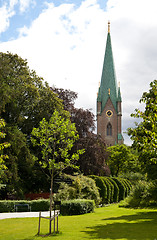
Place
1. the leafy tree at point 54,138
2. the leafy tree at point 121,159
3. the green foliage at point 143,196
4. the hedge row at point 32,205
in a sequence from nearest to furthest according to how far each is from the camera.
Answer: the leafy tree at point 54,138
the green foliage at point 143,196
the hedge row at point 32,205
the leafy tree at point 121,159

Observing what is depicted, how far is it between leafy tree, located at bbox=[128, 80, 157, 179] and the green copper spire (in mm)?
69478

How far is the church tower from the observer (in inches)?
3322

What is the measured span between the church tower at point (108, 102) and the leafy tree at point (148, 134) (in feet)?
221

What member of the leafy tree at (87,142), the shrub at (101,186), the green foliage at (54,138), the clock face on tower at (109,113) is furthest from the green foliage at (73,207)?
the clock face on tower at (109,113)

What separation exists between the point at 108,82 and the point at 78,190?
65.4 meters

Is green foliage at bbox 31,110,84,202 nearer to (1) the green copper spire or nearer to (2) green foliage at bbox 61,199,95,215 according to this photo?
(2) green foliage at bbox 61,199,95,215

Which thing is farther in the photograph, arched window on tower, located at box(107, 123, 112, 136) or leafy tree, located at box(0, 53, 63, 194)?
arched window on tower, located at box(107, 123, 112, 136)

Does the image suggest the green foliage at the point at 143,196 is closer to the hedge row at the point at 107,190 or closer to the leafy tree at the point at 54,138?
the hedge row at the point at 107,190

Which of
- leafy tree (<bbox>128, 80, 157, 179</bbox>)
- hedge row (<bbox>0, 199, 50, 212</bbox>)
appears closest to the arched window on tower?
hedge row (<bbox>0, 199, 50, 212</bbox>)

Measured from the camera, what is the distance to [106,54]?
8512cm

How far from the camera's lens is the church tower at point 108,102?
8438 centimetres

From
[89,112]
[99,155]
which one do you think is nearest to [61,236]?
[99,155]

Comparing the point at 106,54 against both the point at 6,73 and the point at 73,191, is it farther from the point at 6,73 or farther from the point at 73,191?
the point at 73,191

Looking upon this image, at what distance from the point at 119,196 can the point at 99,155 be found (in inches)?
188
